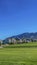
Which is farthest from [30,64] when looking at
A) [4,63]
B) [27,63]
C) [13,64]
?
[4,63]

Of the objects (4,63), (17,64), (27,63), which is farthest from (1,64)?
(27,63)

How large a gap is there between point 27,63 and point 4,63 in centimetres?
305

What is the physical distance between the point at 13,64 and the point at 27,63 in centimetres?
195

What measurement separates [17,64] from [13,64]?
1.69 ft

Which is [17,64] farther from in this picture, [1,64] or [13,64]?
[1,64]

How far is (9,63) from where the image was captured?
2033 cm

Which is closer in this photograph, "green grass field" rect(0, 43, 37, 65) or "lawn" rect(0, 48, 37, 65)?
"lawn" rect(0, 48, 37, 65)

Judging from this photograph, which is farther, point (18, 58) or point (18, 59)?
point (18, 58)

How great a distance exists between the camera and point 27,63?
20.4m

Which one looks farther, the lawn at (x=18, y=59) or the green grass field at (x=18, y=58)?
the green grass field at (x=18, y=58)

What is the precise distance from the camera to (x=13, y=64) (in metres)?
19.8

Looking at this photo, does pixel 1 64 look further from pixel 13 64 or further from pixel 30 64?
pixel 30 64

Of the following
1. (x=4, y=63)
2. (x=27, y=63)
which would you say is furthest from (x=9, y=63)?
(x=27, y=63)

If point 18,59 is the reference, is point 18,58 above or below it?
above
